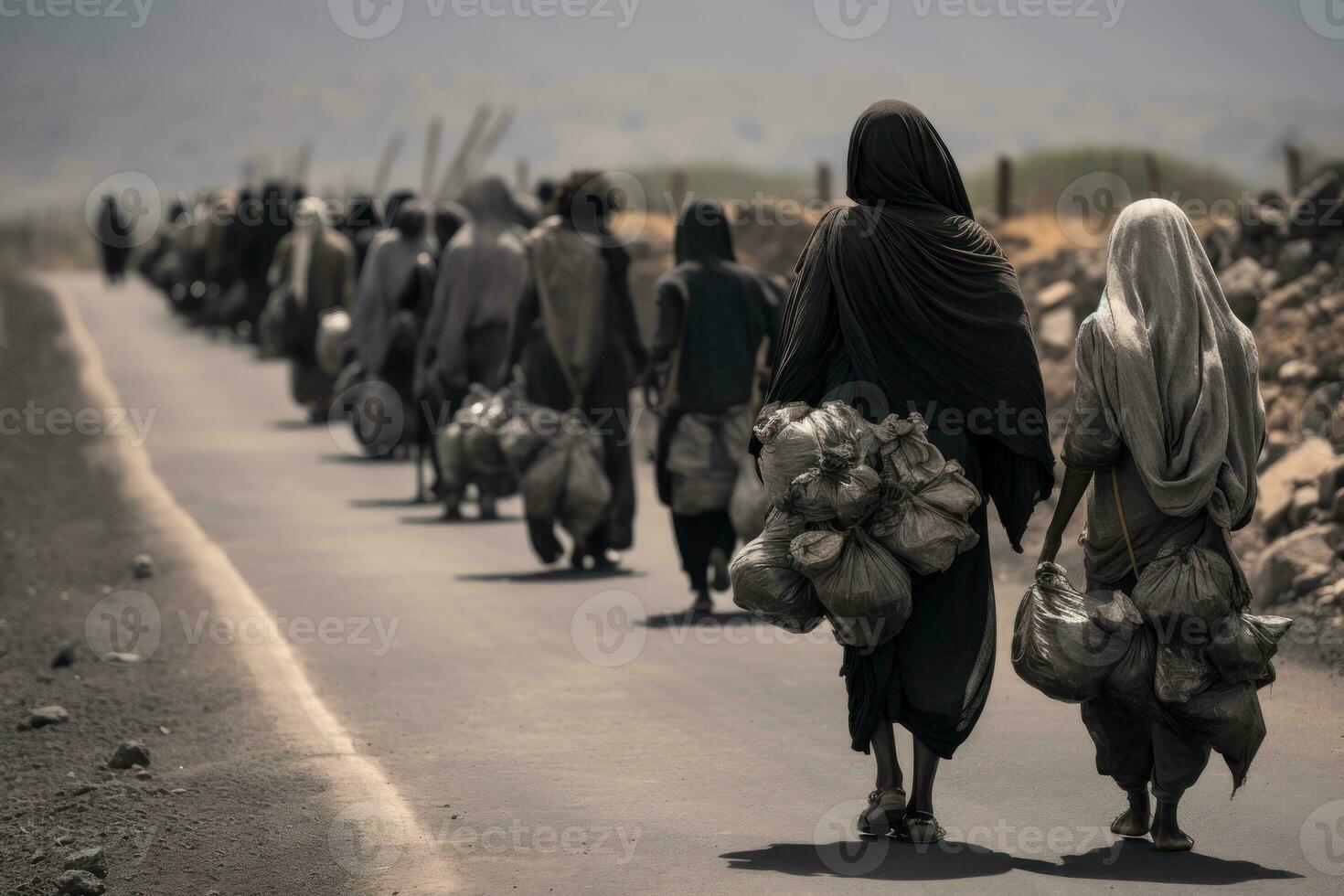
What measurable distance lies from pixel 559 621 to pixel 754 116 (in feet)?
545

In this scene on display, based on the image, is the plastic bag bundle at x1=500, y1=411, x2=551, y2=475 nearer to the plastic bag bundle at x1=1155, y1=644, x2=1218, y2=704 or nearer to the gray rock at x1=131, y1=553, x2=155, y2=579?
the gray rock at x1=131, y1=553, x2=155, y2=579

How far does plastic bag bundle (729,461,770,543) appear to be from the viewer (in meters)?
10.5

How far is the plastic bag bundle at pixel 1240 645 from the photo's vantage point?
224 inches

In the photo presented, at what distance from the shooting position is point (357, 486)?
59.5ft

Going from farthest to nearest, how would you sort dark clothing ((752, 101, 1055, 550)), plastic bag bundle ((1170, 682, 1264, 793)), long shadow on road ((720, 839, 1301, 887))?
1. dark clothing ((752, 101, 1055, 550))
2. plastic bag bundle ((1170, 682, 1264, 793))
3. long shadow on road ((720, 839, 1301, 887))

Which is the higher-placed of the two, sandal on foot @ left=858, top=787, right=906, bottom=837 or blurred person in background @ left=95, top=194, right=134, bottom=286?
sandal on foot @ left=858, top=787, right=906, bottom=837

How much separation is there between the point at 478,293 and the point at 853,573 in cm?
939

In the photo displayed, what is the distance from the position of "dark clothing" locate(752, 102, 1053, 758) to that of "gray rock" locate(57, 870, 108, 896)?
7.92 feet

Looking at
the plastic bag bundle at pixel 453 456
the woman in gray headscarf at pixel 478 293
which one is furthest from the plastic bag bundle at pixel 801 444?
the woman in gray headscarf at pixel 478 293

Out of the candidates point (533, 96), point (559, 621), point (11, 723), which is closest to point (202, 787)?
point (11, 723)

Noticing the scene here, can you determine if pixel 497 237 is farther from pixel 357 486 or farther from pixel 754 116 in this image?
pixel 754 116

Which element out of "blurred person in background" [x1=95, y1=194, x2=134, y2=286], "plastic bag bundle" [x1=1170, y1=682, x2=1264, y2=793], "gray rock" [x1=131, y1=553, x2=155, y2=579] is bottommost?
"blurred person in background" [x1=95, y1=194, x2=134, y2=286]

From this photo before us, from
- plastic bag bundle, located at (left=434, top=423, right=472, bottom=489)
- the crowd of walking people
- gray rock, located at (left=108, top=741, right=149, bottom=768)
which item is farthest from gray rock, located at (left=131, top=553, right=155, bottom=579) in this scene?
the crowd of walking people

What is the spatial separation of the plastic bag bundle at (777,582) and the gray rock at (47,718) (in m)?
4.34
